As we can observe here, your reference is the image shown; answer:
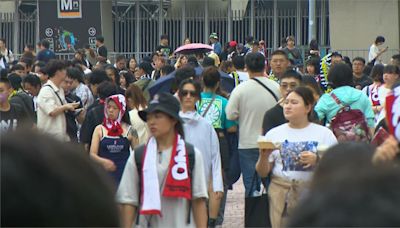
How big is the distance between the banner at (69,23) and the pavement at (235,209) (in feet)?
44.7

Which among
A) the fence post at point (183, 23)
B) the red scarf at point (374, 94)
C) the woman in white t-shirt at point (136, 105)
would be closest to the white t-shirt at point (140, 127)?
Answer: the woman in white t-shirt at point (136, 105)

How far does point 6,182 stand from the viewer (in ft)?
5.59

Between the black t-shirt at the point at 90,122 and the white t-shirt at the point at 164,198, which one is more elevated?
the black t-shirt at the point at 90,122

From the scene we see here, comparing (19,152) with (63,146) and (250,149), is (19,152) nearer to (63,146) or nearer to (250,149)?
(63,146)

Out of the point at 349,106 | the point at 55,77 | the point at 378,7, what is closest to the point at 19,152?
the point at 349,106

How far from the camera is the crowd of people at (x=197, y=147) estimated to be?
172cm

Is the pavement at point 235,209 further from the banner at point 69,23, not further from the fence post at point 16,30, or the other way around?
the fence post at point 16,30

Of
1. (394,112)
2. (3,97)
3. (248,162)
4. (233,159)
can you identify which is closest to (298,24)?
(233,159)

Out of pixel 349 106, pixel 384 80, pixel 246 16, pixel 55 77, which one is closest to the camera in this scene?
pixel 349 106

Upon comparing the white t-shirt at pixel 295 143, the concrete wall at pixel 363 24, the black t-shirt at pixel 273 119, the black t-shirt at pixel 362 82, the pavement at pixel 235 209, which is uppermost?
the concrete wall at pixel 363 24

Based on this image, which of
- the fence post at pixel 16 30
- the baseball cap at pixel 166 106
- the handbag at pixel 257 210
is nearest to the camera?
the baseball cap at pixel 166 106

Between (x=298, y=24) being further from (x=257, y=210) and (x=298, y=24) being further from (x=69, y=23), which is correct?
(x=257, y=210)

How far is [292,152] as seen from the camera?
25.4 feet

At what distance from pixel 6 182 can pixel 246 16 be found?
3135cm
